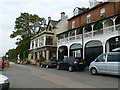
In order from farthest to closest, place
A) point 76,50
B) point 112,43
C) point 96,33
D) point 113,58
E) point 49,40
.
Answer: point 49,40 → point 76,50 → point 96,33 → point 112,43 → point 113,58

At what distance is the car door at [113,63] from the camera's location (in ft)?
34.5

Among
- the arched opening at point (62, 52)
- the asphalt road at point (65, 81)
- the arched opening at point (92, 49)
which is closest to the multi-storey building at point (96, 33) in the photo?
the arched opening at point (92, 49)

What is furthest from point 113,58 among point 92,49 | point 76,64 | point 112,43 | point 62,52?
point 62,52

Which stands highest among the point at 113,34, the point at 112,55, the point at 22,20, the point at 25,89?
the point at 22,20

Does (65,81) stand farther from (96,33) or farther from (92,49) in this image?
(92,49)

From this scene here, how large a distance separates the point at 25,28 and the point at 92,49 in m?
27.4

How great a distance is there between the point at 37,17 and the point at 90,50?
27.7 metres

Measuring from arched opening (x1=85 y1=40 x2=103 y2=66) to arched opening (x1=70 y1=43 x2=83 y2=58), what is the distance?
2036mm

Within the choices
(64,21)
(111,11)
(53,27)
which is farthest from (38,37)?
(111,11)

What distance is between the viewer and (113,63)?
10.8 metres

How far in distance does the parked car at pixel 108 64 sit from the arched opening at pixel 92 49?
714cm

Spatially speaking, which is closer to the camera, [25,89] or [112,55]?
[25,89]

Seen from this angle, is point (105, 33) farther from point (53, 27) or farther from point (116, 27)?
point (53, 27)

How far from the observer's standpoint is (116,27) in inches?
664
